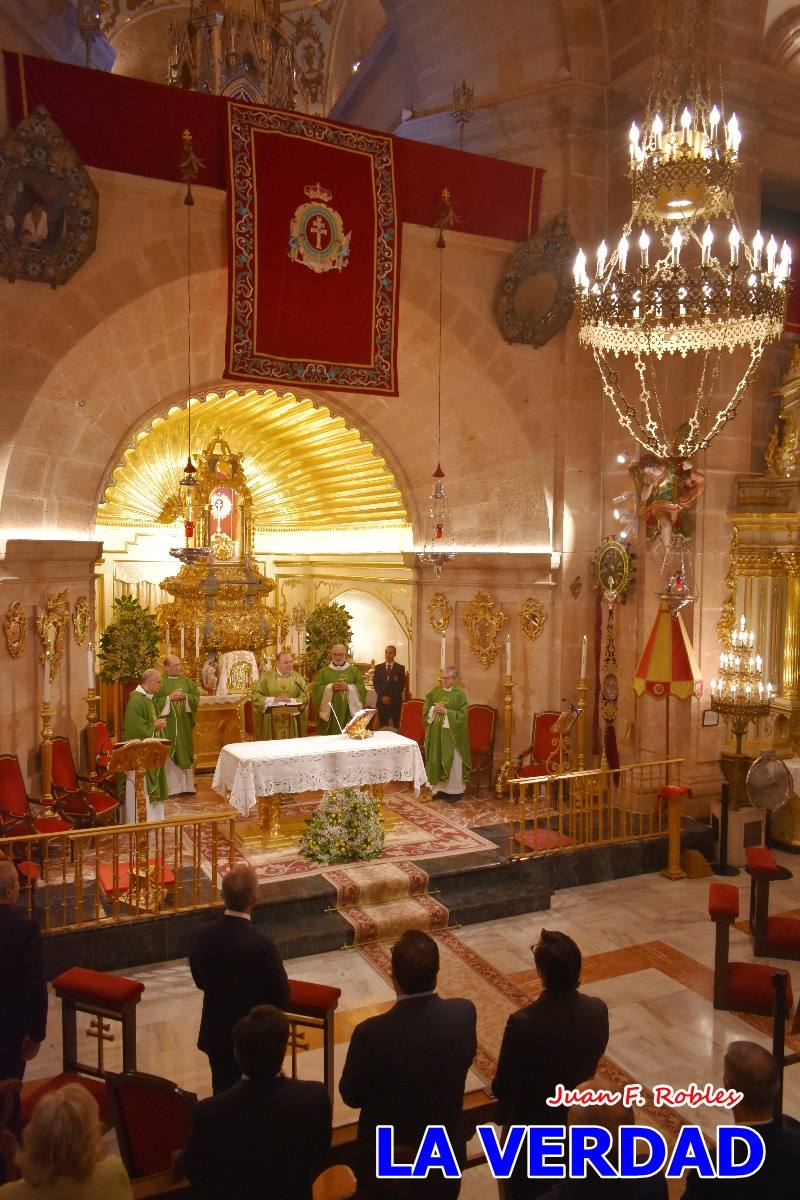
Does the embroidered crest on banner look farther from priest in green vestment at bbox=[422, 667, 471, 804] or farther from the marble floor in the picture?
the marble floor

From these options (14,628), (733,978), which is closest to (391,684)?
(14,628)

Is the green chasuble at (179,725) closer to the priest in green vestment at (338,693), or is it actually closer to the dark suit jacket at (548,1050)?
the priest in green vestment at (338,693)

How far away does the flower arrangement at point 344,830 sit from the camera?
31.2 ft

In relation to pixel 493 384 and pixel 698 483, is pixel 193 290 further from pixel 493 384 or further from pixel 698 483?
pixel 698 483

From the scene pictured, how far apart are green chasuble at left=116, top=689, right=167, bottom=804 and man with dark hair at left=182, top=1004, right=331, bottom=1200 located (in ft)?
23.5

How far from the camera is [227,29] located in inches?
482

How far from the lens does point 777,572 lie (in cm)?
1131

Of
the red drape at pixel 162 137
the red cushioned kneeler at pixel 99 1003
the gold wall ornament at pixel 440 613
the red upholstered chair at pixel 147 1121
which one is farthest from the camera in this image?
the gold wall ornament at pixel 440 613

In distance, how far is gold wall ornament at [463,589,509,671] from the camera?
42.0 ft

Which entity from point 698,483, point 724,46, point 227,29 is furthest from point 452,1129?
point 227,29

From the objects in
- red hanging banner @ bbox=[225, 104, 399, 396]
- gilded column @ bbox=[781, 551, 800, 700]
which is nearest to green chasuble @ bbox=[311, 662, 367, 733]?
red hanging banner @ bbox=[225, 104, 399, 396]

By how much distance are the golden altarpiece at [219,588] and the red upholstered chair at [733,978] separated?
26.5 feet

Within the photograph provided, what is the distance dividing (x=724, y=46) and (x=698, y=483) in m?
5.09

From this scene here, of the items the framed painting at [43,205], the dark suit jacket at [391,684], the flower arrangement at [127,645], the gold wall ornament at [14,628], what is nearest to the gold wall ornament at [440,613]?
the dark suit jacket at [391,684]
